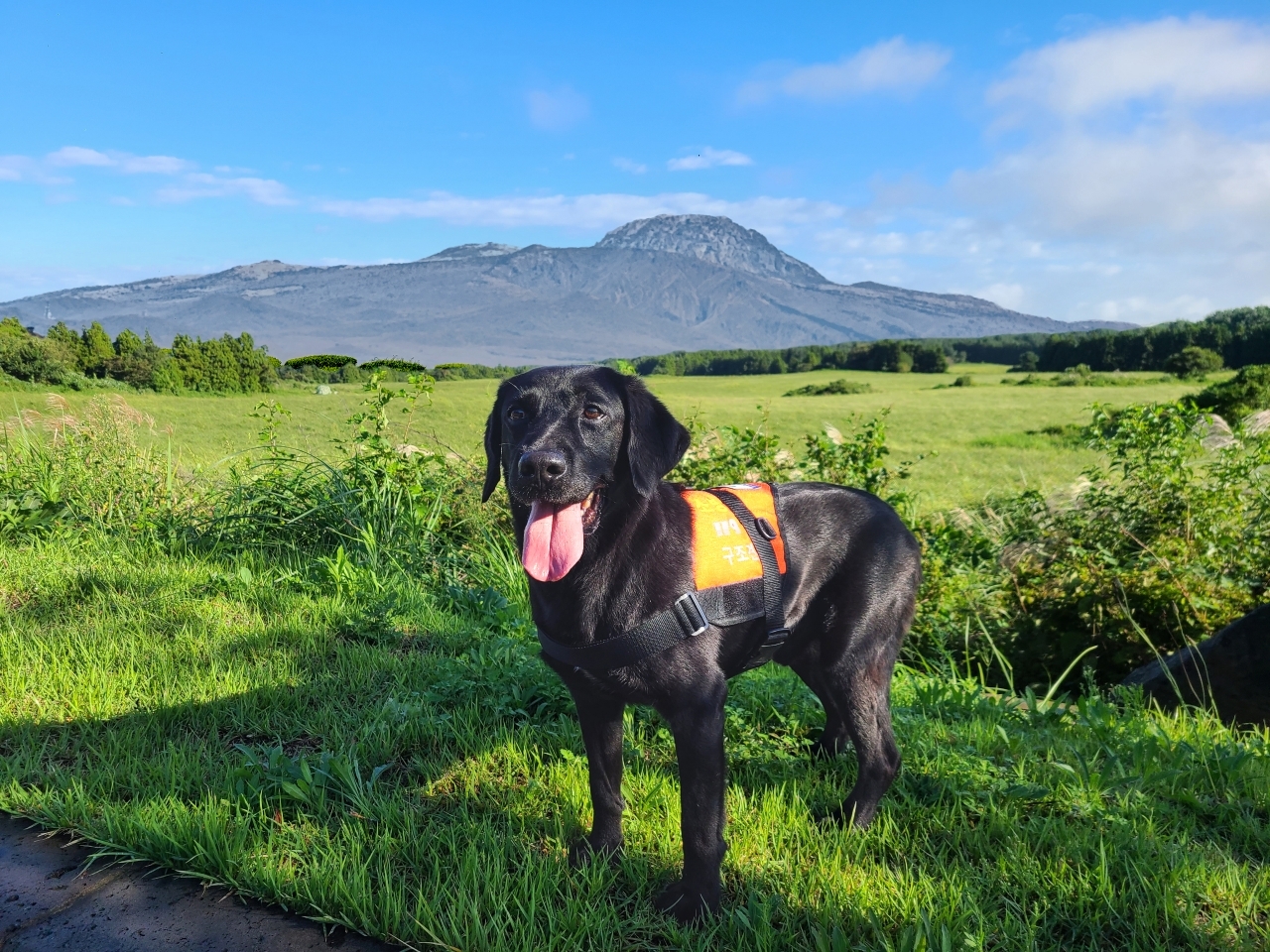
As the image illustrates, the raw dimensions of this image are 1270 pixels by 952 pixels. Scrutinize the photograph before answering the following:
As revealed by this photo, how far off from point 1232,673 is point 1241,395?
12130 mm

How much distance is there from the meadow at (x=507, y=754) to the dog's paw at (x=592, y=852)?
0.05m

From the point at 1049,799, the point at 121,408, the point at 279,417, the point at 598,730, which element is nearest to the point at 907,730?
the point at 1049,799

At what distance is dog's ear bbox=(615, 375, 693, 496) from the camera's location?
2607 mm

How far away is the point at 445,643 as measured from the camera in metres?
4.80

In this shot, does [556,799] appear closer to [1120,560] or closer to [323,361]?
[1120,560]

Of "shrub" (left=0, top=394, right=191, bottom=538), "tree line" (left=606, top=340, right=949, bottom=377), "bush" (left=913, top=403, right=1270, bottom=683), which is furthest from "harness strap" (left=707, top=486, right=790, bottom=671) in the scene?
"tree line" (left=606, top=340, right=949, bottom=377)

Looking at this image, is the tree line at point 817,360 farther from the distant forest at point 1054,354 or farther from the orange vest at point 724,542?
the orange vest at point 724,542

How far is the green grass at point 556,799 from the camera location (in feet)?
8.01

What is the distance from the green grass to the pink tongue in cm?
111

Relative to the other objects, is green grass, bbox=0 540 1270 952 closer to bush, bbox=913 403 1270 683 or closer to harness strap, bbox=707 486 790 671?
harness strap, bbox=707 486 790 671

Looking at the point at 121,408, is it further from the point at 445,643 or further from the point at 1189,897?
the point at 1189,897

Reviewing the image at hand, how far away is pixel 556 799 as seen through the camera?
3119 millimetres

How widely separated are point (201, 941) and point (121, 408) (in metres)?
7.84

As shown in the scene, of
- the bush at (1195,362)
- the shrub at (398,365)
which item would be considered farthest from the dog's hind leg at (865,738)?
the bush at (1195,362)
